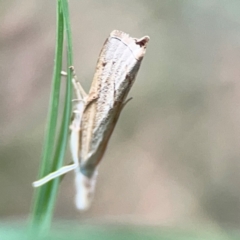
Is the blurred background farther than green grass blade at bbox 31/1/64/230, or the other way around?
the blurred background

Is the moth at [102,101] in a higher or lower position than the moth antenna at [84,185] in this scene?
higher

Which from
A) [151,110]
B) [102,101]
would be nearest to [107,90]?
[102,101]

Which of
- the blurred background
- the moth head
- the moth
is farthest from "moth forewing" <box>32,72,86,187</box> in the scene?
the blurred background

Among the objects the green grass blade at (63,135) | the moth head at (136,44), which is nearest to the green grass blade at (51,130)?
the green grass blade at (63,135)

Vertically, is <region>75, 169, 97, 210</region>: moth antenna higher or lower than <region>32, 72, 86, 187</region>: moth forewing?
lower

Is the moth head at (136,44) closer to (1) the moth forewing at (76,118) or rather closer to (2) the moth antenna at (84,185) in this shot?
(1) the moth forewing at (76,118)

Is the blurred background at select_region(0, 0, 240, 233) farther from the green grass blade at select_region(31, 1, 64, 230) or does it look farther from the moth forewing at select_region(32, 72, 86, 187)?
the green grass blade at select_region(31, 1, 64, 230)
